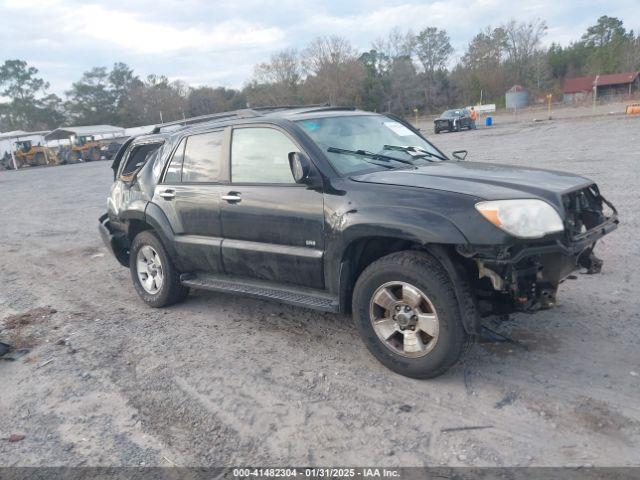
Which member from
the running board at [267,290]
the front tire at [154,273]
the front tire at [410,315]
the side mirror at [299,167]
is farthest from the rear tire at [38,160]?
the front tire at [410,315]

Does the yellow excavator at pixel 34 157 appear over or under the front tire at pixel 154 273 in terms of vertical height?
under

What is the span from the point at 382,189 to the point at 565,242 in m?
1.22

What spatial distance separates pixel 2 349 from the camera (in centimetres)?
473

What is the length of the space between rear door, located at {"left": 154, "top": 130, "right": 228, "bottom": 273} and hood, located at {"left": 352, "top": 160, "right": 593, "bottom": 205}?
1.51 m

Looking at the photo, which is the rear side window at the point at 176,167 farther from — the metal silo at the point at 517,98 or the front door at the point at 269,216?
the metal silo at the point at 517,98

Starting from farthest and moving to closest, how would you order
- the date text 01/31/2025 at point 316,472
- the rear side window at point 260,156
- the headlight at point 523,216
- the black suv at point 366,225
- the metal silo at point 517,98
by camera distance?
the metal silo at point 517,98
the rear side window at point 260,156
the black suv at point 366,225
the headlight at point 523,216
the date text 01/31/2025 at point 316,472

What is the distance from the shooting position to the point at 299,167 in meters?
4.07

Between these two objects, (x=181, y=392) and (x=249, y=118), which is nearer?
(x=181, y=392)

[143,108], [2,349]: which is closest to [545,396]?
[2,349]

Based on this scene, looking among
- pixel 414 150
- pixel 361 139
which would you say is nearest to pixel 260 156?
pixel 361 139

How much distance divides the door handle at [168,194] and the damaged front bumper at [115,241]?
1208 millimetres

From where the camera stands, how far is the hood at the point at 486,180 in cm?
357

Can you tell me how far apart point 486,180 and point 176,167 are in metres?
3.04

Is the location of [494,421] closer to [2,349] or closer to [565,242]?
[565,242]
